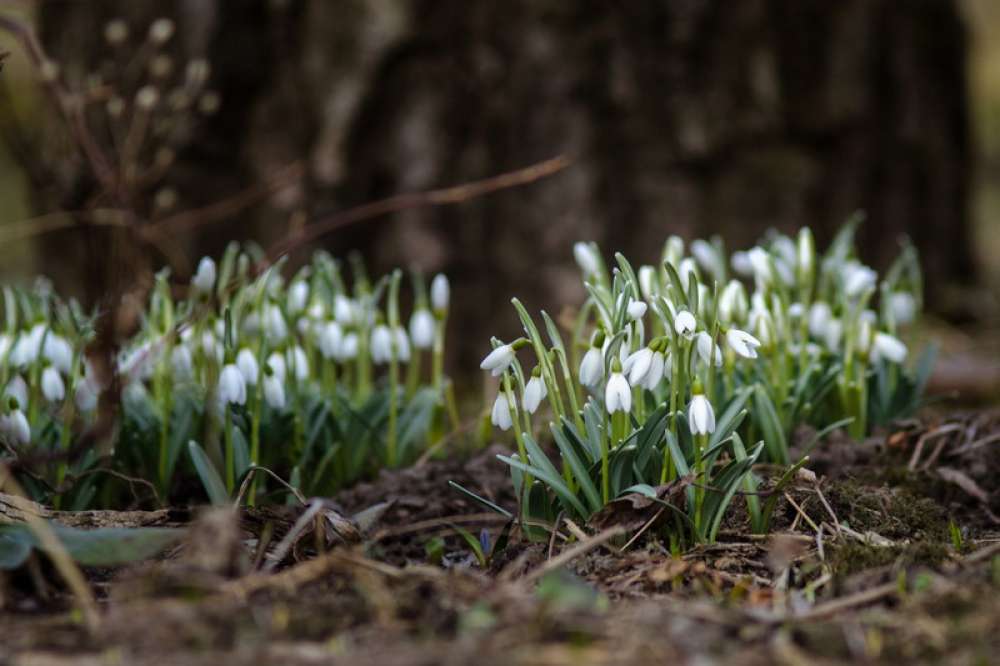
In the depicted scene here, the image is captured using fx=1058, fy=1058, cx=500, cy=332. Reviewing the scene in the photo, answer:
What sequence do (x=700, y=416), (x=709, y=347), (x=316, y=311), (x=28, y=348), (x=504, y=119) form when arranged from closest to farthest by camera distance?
(x=700, y=416), (x=709, y=347), (x=28, y=348), (x=316, y=311), (x=504, y=119)

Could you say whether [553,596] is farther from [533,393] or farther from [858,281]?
[858,281]

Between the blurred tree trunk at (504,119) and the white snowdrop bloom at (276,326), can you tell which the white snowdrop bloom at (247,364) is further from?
the blurred tree trunk at (504,119)

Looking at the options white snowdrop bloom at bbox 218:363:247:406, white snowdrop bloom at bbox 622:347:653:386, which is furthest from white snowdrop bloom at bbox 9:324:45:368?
white snowdrop bloom at bbox 622:347:653:386

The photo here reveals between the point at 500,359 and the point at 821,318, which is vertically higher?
Result: the point at 500,359

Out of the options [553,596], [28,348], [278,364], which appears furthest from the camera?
[278,364]

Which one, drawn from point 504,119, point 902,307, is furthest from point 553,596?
point 504,119

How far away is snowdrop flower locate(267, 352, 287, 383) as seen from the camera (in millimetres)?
2869

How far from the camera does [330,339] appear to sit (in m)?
2.95

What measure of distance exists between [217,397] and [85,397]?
1.10 feet

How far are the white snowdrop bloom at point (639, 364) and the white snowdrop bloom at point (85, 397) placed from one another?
1.32 m

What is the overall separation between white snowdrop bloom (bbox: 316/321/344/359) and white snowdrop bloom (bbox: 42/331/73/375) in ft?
2.15

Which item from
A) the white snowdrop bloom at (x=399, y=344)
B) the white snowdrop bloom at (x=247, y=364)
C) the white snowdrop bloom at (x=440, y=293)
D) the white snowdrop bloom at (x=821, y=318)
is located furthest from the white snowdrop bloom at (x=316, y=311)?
the white snowdrop bloom at (x=821, y=318)

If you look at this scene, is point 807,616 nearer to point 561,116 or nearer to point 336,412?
point 336,412

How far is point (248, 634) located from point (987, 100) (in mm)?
14145
